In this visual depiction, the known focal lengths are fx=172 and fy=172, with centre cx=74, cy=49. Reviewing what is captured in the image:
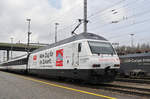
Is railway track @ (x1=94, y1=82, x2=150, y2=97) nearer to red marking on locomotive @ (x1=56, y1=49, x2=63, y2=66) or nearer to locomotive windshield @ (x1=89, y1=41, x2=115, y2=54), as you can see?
locomotive windshield @ (x1=89, y1=41, x2=115, y2=54)

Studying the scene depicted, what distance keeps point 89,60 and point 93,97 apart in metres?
3.22

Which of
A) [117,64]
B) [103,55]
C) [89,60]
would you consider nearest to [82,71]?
[89,60]

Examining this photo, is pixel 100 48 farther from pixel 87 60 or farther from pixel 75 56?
pixel 75 56

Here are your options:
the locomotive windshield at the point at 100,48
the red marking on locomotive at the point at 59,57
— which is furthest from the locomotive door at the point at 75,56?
the red marking on locomotive at the point at 59,57

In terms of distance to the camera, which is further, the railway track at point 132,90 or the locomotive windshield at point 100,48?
the locomotive windshield at point 100,48

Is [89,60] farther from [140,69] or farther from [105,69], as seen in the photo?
[140,69]

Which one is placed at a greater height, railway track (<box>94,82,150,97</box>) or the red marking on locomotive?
the red marking on locomotive

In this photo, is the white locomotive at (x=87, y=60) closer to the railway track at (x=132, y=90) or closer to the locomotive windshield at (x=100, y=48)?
the locomotive windshield at (x=100, y=48)

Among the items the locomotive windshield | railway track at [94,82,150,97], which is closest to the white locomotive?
the locomotive windshield

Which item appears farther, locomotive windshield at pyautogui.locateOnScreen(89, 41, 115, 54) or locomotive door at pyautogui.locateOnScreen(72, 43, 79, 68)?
locomotive door at pyautogui.locateOnScreen(72, 43, 79, 68)

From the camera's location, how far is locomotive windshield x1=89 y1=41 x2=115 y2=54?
→ 10.6 meters

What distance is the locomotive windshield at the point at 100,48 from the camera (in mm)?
10594

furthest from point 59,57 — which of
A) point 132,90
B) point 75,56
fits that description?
point 132,90

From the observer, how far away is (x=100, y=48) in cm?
1090
